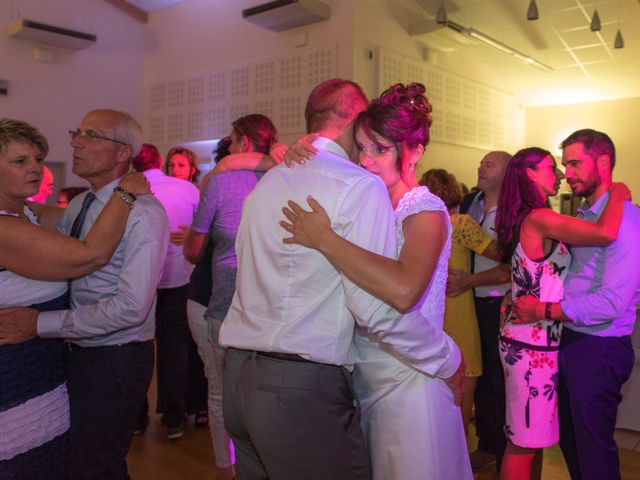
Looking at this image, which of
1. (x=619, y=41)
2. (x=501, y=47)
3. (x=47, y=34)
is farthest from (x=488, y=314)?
(x=47, y=34)

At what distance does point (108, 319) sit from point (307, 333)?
92 centimetres

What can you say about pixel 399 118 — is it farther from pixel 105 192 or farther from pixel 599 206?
pixel 599 206

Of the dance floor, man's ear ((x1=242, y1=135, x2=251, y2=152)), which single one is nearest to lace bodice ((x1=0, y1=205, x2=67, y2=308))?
man's ear ((x1=242, y1=135, x2=251, y2=152))

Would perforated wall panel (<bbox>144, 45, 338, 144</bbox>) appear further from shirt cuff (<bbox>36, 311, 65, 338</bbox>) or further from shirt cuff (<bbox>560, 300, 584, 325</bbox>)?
shirt cuff (<bbox>36, 311, 65, 338</bbox>)

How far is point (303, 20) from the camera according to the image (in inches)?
255

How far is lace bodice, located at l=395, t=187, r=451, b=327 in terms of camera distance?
165cm

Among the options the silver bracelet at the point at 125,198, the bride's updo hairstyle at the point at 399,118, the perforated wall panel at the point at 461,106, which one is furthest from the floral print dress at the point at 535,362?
the perforated wall panel at the point at 461,106

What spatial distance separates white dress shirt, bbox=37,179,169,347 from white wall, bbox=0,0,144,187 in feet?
20.2

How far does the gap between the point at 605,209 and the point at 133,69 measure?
302 inches

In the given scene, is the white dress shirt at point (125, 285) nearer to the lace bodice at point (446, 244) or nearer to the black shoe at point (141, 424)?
the lace bodice at point (446, 244)

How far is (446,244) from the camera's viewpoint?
174cm

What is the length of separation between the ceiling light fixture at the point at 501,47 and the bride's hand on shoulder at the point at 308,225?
5.82 m

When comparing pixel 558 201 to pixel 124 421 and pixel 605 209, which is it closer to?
pixel 605 209

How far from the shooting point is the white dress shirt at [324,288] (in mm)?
1451
